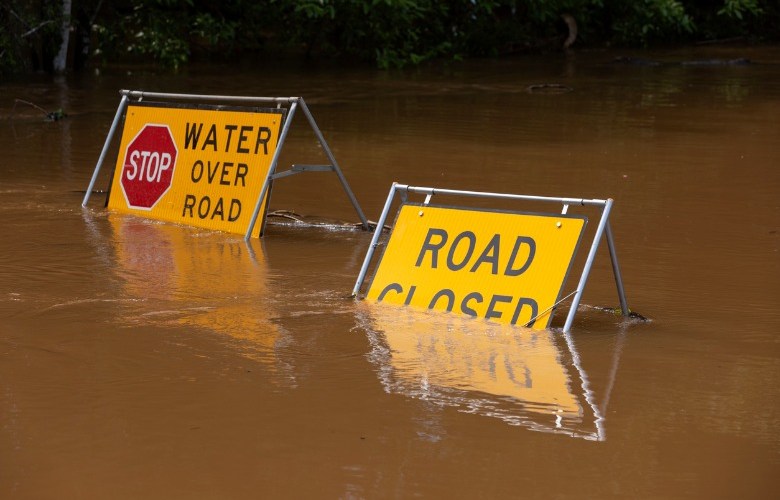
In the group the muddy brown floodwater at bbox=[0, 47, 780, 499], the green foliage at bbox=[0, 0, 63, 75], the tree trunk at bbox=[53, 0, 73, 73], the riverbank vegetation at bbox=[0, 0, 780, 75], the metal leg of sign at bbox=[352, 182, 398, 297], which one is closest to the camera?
the muddy brown floodwater at bbox=[0, 47, 780, 499]

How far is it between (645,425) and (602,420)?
18 centimetres

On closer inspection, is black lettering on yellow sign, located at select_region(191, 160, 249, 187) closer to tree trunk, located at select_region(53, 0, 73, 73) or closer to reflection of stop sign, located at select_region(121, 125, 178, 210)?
reflection of stop sign, located at select_region(121, 125, 178, 210)

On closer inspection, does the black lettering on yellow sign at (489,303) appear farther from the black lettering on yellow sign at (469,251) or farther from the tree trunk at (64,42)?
the tree trunk at (64,42)

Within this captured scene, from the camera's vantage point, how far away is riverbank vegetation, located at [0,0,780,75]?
76.5 feet

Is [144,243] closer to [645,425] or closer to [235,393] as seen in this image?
[235,393]

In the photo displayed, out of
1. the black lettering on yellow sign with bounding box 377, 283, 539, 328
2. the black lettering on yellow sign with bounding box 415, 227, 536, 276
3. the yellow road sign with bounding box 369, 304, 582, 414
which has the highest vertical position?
the black lettering on yellow sign with bounding box 415, 227, 536, 276

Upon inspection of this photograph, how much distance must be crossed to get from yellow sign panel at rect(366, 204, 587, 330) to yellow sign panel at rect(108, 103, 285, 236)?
2.31 meters

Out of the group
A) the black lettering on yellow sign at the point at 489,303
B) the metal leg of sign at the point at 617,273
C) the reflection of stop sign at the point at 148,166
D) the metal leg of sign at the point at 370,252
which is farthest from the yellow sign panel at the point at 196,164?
the metal leg of sign at the point at 617,273

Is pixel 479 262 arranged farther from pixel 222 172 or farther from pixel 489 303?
pixel 222 172

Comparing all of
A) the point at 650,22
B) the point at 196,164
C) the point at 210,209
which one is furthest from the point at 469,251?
the point at 650,22

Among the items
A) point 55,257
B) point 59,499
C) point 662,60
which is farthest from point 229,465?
point 662,60

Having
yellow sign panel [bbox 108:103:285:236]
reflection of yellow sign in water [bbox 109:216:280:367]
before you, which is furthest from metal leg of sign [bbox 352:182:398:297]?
yellow sign panel [bbox 108:103:285:236]

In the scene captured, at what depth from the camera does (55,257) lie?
8258mm

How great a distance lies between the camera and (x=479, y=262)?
670 centimetres
